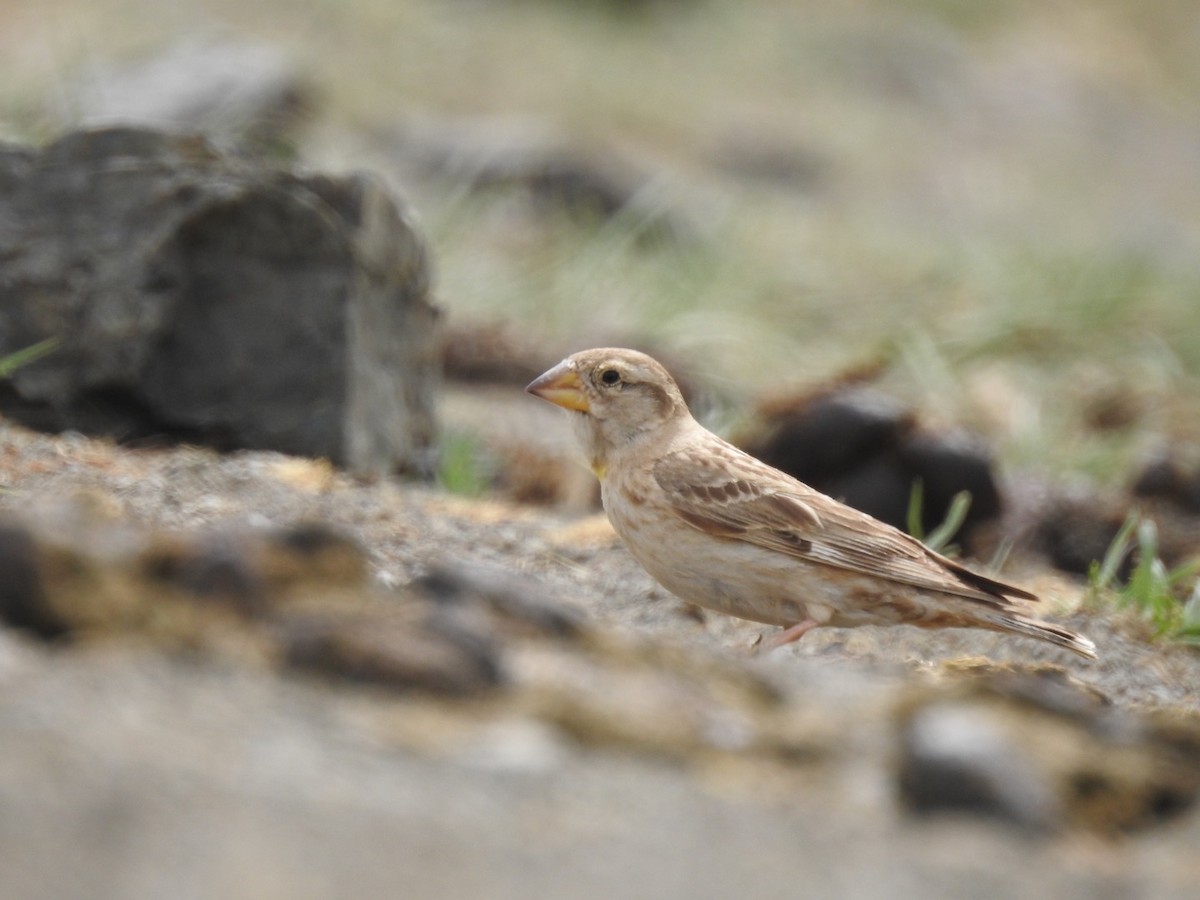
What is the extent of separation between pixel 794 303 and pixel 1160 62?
51.8 ft

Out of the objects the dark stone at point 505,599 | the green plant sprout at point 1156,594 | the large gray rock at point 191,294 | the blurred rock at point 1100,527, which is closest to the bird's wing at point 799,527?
the green plant sprout at point 1156,594

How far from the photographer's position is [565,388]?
15.1 feet

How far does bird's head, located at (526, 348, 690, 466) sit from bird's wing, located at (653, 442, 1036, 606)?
212 millimetres

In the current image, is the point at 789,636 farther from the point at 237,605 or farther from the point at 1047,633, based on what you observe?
the point at 237,605

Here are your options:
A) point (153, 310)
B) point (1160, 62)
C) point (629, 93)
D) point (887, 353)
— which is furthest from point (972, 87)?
point (153, 310)

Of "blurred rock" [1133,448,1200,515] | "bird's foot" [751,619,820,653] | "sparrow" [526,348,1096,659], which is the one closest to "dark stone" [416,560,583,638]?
"bird's foot" [751,619,820,653]

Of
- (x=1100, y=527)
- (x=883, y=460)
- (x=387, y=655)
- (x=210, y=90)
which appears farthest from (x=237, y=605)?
(x=210, y=90)

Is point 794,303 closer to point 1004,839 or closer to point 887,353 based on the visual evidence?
point 887,353

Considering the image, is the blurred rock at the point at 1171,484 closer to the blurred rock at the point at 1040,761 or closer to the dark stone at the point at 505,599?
the blurred rock at the point at 1040,761

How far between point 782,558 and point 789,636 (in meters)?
0.25

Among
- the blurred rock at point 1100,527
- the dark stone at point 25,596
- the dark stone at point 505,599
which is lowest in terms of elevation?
the blurred rock at point 1100,527

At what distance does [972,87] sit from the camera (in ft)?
67.1

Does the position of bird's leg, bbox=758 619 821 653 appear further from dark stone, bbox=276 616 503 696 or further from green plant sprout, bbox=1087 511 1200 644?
dark stone, bbox=276 616 503 696

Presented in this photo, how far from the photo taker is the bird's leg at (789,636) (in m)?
4.02
